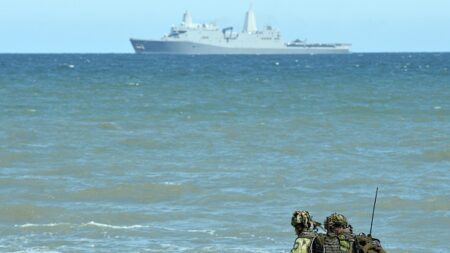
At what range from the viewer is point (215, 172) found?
22.6 m

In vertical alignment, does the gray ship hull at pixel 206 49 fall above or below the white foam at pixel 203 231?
above

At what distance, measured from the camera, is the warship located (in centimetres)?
17275

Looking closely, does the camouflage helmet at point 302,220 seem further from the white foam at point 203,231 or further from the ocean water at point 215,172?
the white foam at point 203,231

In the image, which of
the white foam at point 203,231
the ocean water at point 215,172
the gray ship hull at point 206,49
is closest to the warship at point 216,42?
the gray ship hull at point 206,49

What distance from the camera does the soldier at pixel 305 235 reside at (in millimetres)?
8437

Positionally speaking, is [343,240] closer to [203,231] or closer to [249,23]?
[203,231]

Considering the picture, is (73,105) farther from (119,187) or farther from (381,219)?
Result: (381,219)

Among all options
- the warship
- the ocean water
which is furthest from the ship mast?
the ocean water

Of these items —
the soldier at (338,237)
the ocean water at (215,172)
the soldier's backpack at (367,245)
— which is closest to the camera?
the soldier's backpack at (367,245)

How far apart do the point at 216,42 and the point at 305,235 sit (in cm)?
16650

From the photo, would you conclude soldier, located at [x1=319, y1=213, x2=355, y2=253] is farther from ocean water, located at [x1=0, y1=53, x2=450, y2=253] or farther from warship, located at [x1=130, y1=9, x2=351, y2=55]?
warship, located at [x1=130, y1=9, x2=351, y2=55]

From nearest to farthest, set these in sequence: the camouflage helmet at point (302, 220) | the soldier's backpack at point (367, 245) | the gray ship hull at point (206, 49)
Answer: the soldier's backpack at point (367, 245)
the camouflage helmet at point (302, 220)
the gray ship hull at point (206, 49)

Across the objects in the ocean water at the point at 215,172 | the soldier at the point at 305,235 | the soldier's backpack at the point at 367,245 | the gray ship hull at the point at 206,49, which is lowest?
the soldier's backpack at the point at 367,245

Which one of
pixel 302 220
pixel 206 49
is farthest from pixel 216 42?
pixel 302 220
